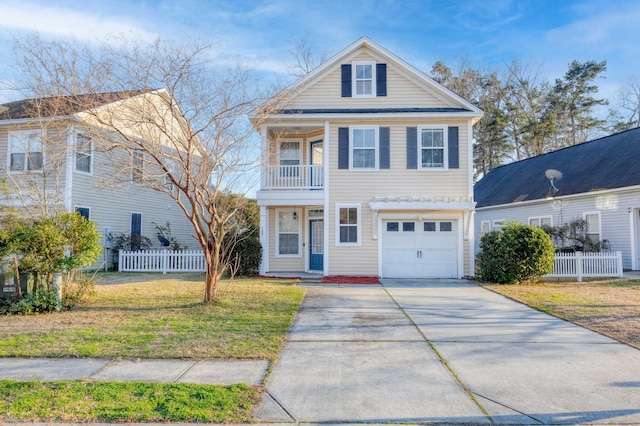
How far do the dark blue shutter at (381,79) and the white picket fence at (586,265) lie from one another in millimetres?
8433

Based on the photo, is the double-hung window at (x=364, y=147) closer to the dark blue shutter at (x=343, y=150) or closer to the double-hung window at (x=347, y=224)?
the dark blue shutter at (x=343, y=150)

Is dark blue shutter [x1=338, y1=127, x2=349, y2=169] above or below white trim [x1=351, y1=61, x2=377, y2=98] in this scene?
below

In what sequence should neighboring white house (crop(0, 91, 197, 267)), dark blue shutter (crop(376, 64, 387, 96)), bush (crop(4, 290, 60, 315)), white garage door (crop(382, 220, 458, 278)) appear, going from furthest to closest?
1. dark blue shutter (crop(376, 64, 387, 96))
2. white garage door (crop(382, 220, 458, 278))
3. neighboring white house (crop(0, 91, 197, 267))
4. bush (crop(4, 290, 60, 315))

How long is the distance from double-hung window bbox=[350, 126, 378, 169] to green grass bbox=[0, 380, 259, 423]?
10793mm

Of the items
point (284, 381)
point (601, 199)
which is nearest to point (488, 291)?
point (284, 381)

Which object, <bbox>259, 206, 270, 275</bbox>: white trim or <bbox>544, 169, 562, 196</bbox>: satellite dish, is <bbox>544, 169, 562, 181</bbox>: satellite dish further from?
<bbox>259, 206, 270, 275</bbox>: white trim

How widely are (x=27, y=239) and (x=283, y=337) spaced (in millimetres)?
5696

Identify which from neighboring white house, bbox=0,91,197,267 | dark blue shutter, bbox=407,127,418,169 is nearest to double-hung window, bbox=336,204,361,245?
dark blue shutter, bbox=407,127,418,169

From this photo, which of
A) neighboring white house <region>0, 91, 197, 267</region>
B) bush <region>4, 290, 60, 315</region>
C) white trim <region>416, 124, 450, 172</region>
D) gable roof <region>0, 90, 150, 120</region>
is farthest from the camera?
white trim <region>416, 124, 450, 172</region>

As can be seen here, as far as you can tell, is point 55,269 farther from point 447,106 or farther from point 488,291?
point 447,106

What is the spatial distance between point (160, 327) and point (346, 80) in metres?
11.0

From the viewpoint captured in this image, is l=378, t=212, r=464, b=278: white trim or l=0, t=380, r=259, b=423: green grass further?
l=378, t=212, r=464, b=278: white trim

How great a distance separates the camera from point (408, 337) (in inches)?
250

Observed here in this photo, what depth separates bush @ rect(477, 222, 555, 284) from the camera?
12109mm
